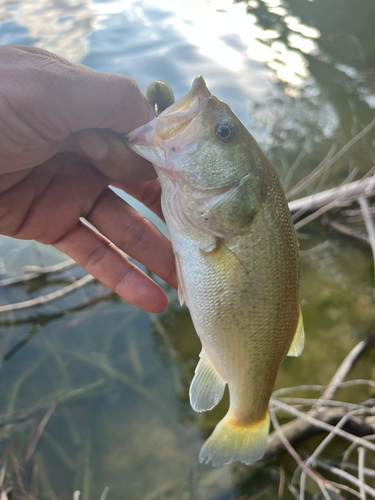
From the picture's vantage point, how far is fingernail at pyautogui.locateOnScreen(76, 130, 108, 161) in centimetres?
159

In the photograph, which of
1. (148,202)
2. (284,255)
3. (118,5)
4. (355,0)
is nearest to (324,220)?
(148,202)

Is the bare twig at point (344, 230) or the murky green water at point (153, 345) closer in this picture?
the murky green water at point (153, 345)

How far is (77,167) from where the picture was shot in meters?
1.92

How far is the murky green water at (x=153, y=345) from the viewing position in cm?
257

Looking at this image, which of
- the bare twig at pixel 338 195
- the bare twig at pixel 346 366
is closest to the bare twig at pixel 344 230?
the bare twig at pixel 338 195

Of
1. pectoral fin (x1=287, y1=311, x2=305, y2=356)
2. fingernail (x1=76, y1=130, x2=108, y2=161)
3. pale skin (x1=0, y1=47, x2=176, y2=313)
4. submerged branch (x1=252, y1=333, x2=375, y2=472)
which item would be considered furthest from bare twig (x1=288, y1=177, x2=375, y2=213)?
fingernail (x1=76, y1=130, x2=108, y2=161)

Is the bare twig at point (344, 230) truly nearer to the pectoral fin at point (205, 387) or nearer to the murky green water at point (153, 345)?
the murky green water at point (153, 345)

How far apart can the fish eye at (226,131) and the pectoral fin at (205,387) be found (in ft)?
3.47

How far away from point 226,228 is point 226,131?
1.38 feet

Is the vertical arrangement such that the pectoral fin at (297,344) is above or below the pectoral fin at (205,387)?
above

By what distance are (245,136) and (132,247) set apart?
989 millimetres

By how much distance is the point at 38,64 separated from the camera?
1412mm

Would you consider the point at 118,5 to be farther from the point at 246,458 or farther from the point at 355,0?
the point at 246,458

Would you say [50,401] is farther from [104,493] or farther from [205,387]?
[205,387]
